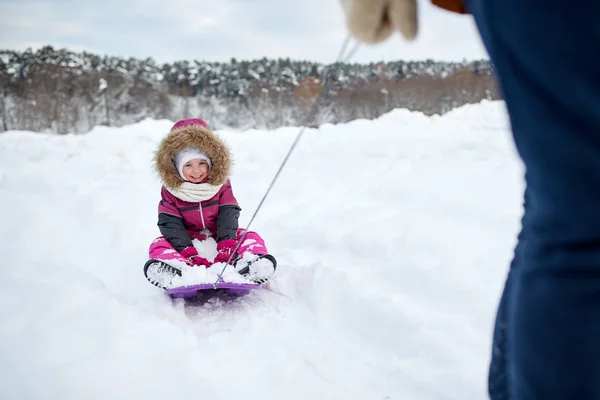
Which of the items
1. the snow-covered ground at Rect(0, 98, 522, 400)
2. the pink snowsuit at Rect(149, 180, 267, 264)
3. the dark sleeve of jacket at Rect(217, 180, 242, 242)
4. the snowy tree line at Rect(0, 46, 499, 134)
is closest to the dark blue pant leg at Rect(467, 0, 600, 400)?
the snow-covered ground at Rect(0, 98, 522, 400)

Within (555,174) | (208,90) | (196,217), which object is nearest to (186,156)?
(196,217)

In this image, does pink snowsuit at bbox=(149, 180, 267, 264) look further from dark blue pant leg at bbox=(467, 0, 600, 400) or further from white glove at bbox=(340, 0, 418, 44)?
dark blue pant leg at bbox=(467, 0, 600, 400)

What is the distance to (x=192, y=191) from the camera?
2311mm

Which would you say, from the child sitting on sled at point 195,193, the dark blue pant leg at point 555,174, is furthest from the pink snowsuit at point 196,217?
the dark blue pant leg at point 555,174

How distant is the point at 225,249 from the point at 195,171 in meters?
0.47

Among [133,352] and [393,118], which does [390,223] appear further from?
[393,118]

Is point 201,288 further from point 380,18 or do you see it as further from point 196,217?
point 380,18

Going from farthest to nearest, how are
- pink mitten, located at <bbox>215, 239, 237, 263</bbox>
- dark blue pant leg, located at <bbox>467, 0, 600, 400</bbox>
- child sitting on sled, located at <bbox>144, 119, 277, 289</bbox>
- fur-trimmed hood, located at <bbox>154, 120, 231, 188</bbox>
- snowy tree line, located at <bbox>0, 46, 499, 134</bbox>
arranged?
1. snowy tree line, located at <bbox>0, 46, 499, 134</bbox>
2. fur-trimmed hood, located at <bbox>154, 120, 231, 188</bbox>
3. child sitting on sled, located at <bbox>144, 119, 277, 289</bbox>
4. pink mitten, located at <bbox>215, 239, 237, 263</bbox>
5. dark blue pant leg, located at <bbox>467, 0, 600, 400</bbox>

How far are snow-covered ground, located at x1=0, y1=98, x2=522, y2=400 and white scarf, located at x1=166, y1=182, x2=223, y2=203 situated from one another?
0.39 metres

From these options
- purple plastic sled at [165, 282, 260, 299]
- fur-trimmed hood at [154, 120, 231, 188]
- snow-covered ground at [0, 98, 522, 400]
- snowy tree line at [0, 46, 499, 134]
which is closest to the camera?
snow-covered ground at [0, 98, 522, 400]

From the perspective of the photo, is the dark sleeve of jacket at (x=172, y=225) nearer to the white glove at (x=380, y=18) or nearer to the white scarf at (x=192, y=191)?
the white scarf at (x=192, y=191)

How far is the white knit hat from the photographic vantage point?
7.75ft

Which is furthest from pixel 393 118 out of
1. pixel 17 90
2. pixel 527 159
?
pixel 17 90

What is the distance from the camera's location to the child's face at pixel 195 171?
7.70 feet
